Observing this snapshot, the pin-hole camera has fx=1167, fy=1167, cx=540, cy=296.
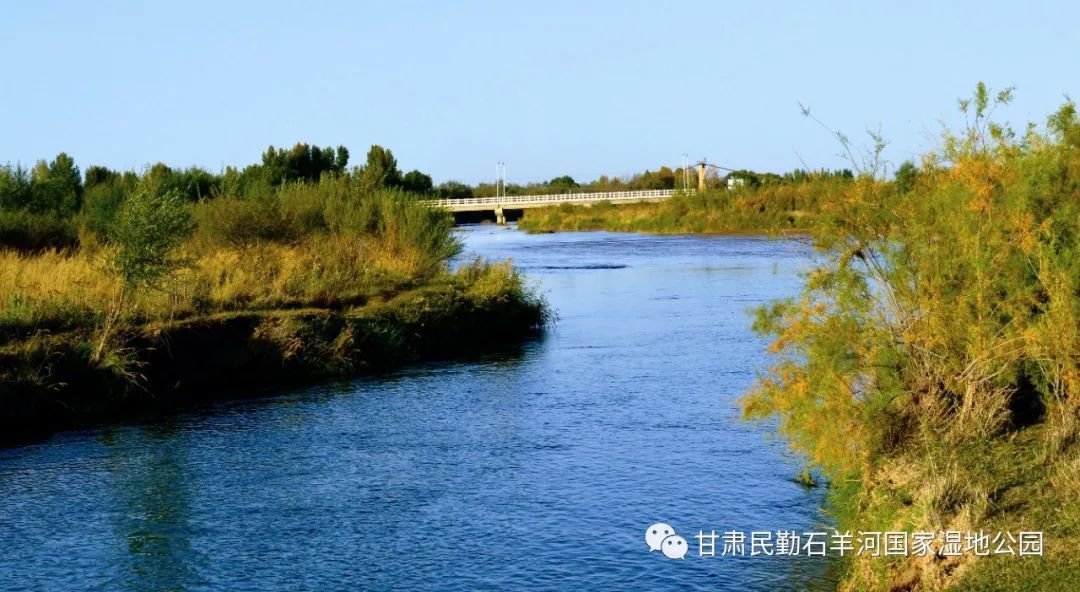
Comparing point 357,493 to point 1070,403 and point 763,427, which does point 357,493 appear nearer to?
point 763,427

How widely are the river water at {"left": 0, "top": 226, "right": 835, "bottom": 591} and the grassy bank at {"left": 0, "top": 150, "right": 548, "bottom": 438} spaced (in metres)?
1.30

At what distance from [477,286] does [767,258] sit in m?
28.7

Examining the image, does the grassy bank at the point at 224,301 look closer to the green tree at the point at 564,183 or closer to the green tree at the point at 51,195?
the green tree at the point at 51,195

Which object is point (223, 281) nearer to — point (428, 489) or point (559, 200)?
point (428, 489)

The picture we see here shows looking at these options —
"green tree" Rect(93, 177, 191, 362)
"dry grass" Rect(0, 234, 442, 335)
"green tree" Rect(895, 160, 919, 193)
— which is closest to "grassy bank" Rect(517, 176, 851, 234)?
"dry grass" Rect(0, 234, 442, 335)

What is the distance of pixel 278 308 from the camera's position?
79.0ft

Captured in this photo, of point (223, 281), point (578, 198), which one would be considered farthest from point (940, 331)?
point (578, 198)

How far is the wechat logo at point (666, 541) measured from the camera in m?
11.1

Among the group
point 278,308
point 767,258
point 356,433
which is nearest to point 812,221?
point 356,433

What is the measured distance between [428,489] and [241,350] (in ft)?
29.7

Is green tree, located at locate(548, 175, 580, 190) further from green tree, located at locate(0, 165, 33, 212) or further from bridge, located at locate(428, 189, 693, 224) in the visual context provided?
green tree, located at locate(0, 165, 33, 212)

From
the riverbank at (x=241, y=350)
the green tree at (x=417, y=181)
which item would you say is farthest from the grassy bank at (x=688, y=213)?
the riverbank at (x=241, y=350)

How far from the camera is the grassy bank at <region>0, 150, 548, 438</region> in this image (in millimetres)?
18906

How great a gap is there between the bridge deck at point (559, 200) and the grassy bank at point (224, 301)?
75.2 meters
